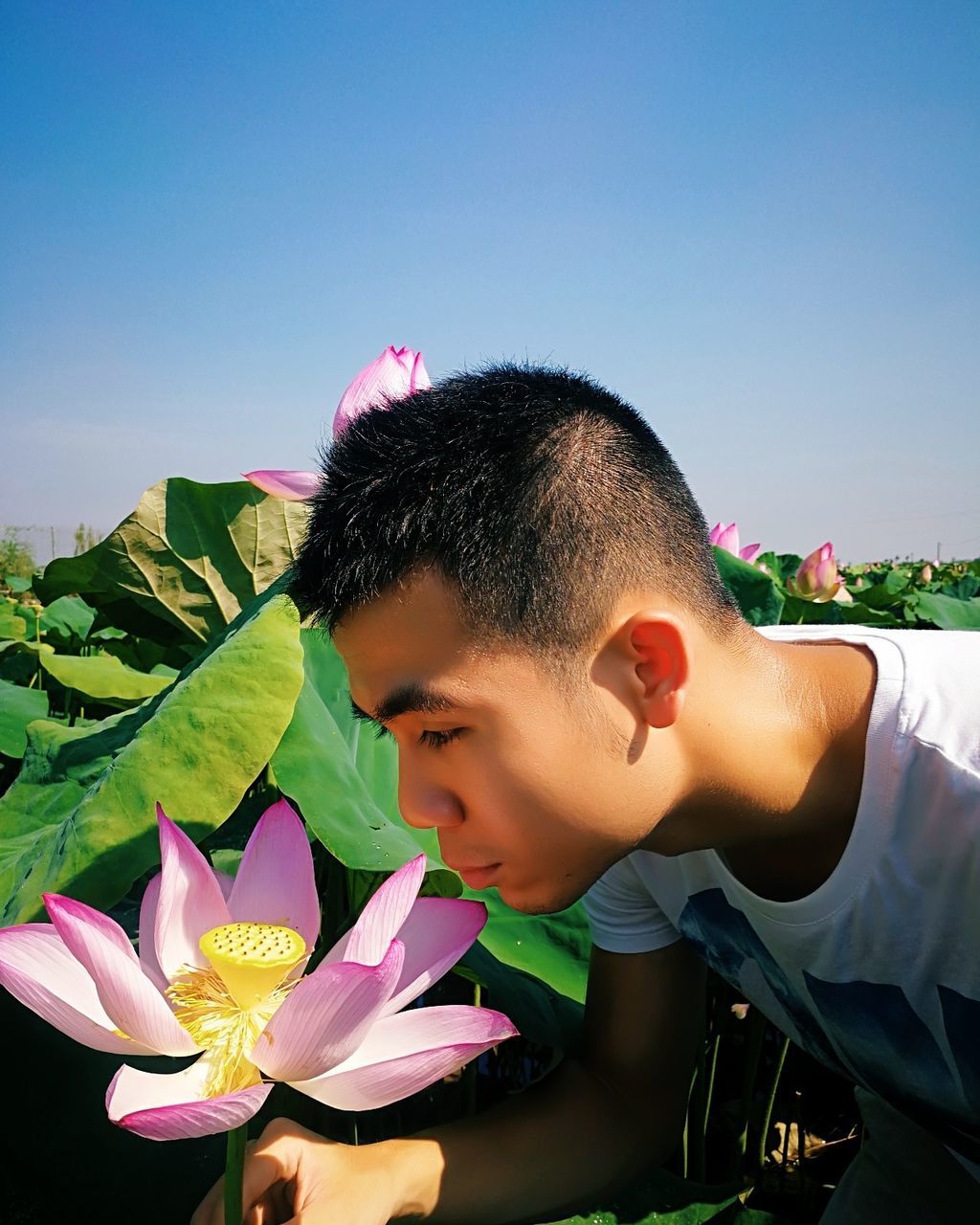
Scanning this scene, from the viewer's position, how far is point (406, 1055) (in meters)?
0.59

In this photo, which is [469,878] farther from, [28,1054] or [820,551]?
[820,551]

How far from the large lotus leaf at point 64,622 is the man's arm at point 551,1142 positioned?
2489 mm

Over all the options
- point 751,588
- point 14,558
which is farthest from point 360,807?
point 14,558

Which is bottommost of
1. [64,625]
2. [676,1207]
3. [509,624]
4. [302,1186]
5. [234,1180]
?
[676,1207]

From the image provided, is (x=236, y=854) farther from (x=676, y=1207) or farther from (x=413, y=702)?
(x=676, y=1207)

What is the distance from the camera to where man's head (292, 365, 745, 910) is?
80 centimetres

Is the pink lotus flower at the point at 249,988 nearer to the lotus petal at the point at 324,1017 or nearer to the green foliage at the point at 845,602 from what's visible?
the lotus petal at the point at 324,1017

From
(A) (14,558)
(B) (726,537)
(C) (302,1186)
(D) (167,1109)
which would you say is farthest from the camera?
(A) (14,558)

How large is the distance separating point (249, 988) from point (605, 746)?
1.12ft

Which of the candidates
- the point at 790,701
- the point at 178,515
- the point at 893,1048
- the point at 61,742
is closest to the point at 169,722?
the point at 61,742

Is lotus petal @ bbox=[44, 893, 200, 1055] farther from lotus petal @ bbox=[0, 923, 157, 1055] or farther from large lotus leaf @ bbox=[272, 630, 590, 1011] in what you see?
large lotus leaf @ bbox=[272, 630, 590, 1011]

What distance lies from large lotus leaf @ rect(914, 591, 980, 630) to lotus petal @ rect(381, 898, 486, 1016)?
275 centimetres

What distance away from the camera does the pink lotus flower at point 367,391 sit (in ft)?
3.87

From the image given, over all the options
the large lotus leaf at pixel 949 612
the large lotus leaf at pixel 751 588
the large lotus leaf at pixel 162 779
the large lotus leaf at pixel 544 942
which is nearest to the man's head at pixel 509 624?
the large lotus leaf at pixel 162 779
